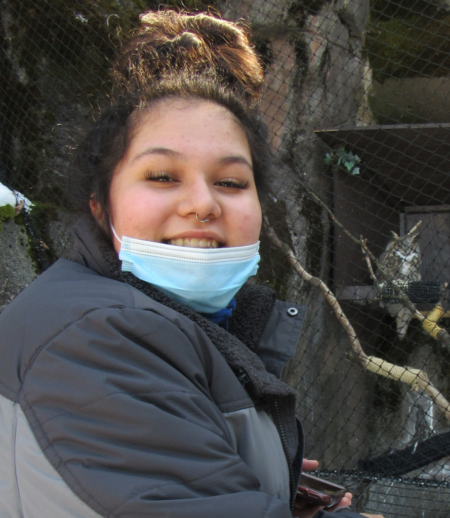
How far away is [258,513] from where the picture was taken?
0.56 metres

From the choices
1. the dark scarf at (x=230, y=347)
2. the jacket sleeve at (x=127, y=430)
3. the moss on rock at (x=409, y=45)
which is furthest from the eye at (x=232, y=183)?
the moss on rock at (x=409, y=45)

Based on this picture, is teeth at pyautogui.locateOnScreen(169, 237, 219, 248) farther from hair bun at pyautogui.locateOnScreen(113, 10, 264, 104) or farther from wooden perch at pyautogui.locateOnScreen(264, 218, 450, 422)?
wooden perch at pyautogui.locateOnScreen(264, 218, 450, 422)

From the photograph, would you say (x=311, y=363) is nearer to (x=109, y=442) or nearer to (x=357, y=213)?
(x=357, y=213)

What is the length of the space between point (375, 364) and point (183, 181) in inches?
69.0

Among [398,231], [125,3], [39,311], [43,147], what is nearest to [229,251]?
[39,311]

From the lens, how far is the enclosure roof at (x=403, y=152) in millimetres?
2434

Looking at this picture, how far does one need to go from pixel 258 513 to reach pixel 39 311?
34 centimetres

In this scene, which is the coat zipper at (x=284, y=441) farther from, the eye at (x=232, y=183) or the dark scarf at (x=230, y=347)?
the eye at (x=232, y=183)

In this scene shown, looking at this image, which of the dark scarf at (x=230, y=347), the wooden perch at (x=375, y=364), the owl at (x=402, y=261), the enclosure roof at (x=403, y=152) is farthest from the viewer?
the owl at (x=402, y=261)

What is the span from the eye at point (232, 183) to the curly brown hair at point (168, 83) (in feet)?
0.38

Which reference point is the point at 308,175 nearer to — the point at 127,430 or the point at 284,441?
the point at 284,441

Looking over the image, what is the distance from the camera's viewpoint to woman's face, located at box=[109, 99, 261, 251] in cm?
82

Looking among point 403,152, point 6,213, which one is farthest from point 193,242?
point 403,152

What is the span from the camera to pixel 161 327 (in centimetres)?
63
